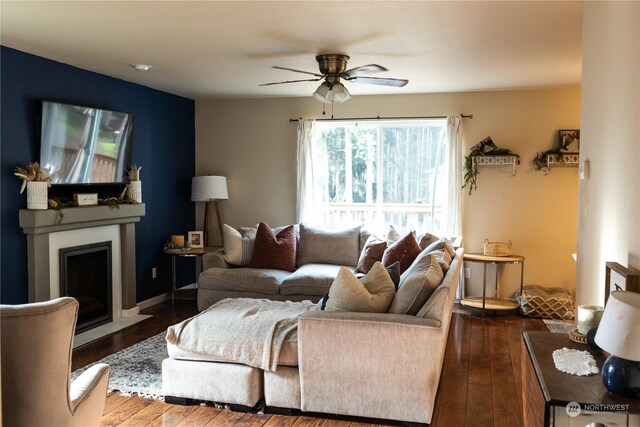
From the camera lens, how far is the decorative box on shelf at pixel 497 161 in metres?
6.55

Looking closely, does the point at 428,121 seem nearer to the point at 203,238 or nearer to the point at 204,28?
the point at 203,238

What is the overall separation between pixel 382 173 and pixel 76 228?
3.56 m

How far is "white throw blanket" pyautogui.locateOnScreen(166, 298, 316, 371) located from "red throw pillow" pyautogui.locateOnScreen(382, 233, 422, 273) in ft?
6.01

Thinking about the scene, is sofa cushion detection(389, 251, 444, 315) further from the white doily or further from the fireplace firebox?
the fireplace firebox

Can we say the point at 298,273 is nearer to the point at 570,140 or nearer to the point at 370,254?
the point at 370,254

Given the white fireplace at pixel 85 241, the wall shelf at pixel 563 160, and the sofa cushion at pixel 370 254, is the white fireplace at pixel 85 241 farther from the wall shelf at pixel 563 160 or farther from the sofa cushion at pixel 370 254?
the wall shelf at pixel 563 160

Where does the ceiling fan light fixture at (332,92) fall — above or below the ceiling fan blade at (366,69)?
below

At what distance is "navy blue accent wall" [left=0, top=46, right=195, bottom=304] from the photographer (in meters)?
4.63

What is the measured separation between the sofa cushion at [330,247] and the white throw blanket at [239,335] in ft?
8.38

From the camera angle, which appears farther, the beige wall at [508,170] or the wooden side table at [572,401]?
the beige wall at [508,170]

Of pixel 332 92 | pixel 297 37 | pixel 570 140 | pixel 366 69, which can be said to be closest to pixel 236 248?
pixel 332 92

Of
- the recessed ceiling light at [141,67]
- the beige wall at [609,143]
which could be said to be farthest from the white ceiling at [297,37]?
the beige wall at [609,143]

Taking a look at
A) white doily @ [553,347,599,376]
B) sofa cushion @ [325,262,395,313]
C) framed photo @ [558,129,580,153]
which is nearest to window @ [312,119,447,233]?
framed photo @ [558,129,580,153]

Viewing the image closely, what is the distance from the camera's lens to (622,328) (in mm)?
1751
